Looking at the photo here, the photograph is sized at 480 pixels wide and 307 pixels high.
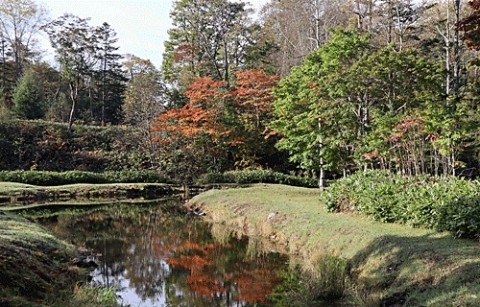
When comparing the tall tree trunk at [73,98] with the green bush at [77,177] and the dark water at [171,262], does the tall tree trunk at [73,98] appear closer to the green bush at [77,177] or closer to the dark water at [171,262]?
the green bush at [77,177]

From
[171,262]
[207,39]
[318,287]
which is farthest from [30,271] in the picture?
[207,39]

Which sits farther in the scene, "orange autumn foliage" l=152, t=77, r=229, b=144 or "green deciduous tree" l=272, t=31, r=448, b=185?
"orange autumn foliage" l=152, t=77, r=229, b=144

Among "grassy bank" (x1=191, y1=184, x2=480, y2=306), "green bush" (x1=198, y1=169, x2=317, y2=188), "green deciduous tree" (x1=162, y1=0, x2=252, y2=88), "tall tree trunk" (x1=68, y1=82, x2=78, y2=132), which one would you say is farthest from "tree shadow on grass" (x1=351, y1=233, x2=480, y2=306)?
"tall tree trunk" (x1=68, y1=82, x2=78, y2=132)

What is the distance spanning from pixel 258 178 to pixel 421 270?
22.5 meters

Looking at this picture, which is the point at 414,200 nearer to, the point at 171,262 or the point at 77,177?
the point at 171,262

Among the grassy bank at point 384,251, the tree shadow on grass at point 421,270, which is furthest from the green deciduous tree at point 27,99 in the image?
the tree shadow on grass at point 421,270

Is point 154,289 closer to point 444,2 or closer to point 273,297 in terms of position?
point 273,297

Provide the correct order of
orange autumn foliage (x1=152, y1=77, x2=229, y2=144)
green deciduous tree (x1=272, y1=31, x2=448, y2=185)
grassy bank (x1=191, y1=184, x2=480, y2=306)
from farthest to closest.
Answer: orange autumn foliage (x1=152, y1=77, x2=229, y2=144)
green deciduous tree (x1=272, y1=31, x2=448, y2=185)
grassy bank (x1=191, y1=184, x2=480, y2=306)

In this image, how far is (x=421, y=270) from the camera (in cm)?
827

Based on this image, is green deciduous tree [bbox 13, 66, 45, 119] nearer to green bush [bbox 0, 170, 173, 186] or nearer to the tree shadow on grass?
green bush [bbox 0, 170, 173, 186]

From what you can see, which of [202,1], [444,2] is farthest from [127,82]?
[444,2]

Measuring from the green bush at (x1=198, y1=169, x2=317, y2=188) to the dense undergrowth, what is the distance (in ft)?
48.9

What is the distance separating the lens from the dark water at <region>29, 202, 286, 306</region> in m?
10.0

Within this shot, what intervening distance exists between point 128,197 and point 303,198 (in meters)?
13.6
